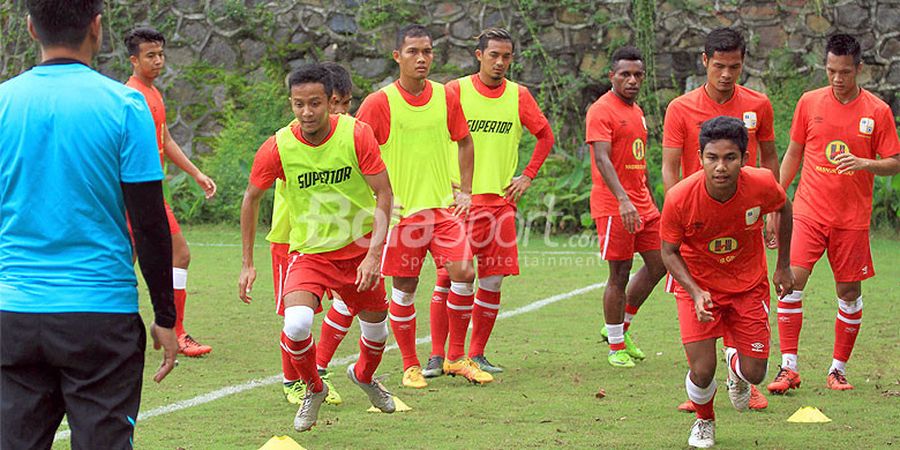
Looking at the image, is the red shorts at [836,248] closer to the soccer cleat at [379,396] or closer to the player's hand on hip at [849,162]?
the player's hand on hip at [849,162]

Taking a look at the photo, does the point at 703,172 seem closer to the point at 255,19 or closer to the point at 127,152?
the point at 127,152

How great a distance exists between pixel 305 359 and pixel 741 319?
231 centimetres

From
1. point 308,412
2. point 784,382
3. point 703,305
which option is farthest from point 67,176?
point 784,382

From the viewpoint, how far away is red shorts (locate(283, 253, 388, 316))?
6.75 meters

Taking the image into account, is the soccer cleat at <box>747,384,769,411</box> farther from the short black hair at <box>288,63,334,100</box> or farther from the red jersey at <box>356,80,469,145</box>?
the short black hair at <box>288,63,334,100</box>

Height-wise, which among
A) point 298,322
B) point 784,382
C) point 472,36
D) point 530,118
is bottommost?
point 784,382

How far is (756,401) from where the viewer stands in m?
7.22

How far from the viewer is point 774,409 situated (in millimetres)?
7215

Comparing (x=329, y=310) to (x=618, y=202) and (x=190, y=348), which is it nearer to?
(x=190, y=348)

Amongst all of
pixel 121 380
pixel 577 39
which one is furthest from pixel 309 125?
pixel 577 39

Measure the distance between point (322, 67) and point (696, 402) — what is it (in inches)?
104

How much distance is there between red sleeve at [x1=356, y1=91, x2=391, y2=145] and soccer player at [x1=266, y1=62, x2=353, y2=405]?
0.16 m

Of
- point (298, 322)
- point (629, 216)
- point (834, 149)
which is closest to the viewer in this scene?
point (298, 322)

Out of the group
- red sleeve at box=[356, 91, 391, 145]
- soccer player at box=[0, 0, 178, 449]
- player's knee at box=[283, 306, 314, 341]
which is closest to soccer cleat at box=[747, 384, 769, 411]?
player's knee at box=[283, 306, 314, 341]
